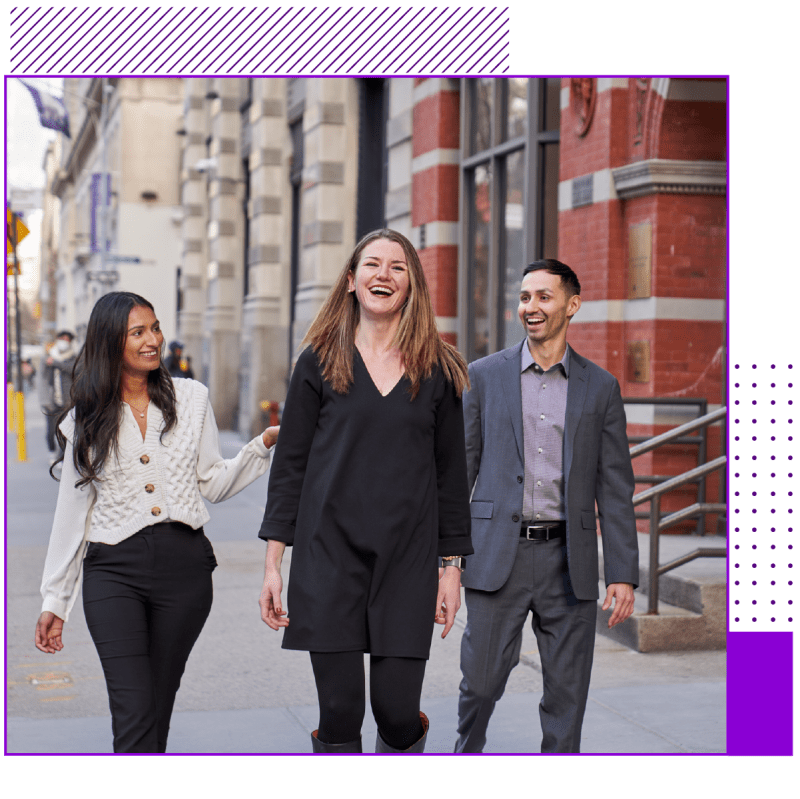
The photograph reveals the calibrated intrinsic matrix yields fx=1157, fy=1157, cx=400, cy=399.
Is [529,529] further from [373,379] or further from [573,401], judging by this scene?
[373,379]

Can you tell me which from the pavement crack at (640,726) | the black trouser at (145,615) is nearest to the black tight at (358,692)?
the black trouser at (145,615)

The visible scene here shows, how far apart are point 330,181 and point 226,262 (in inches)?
305

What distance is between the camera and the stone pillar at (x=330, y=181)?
17.1 m

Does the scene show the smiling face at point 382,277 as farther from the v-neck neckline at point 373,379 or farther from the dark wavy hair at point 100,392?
the dark wavy hair at point 100,392

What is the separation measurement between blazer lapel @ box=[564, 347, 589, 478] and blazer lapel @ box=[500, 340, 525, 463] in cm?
17

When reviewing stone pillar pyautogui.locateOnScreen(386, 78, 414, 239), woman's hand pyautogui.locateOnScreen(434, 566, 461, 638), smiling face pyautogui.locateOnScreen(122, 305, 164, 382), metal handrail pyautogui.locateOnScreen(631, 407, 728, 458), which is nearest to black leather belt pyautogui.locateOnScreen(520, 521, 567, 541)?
woman's hand pyautogui.locateOnScreen(434, 566, 461, 638)

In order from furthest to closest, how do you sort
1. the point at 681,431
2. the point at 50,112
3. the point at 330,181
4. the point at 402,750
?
the point at 50,112
the point at 330,181
the point at 681,431
the point at 402,750

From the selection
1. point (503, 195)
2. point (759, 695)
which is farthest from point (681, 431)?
point (503, 195)

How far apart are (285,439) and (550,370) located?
1190mm

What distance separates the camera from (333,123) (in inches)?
674

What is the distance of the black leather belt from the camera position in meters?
4.21

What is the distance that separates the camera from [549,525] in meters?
4.22

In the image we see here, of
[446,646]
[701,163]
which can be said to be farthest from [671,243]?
[446,646]

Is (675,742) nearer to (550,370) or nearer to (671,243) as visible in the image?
(550,370)
